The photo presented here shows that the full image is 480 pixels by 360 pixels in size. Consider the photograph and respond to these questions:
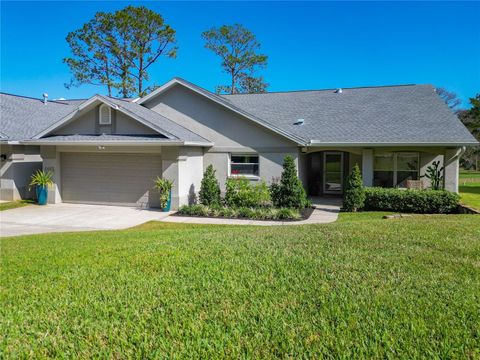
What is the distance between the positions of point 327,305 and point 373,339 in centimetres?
69

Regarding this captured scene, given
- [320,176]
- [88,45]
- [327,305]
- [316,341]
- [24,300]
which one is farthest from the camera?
[88,45]

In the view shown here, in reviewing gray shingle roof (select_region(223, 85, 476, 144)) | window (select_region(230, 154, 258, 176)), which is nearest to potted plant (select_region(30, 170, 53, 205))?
window (select_region(230, 154, 258, 176))

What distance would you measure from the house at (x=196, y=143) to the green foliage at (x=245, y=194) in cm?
125

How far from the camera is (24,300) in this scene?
4.40m

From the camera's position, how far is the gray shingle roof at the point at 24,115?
60.8 ft

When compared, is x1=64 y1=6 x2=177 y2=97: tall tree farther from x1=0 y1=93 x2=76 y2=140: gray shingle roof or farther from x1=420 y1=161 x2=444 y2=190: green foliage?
x1=420 y1=161 x2=444 y2=190: green foliage

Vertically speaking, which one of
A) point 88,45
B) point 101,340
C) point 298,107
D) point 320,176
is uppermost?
point 88,45

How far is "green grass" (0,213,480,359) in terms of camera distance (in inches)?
127

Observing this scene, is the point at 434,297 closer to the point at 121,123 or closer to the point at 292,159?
the point at 292,159

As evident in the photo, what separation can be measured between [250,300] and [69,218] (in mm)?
11208

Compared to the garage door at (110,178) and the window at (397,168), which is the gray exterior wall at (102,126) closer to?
the garage door at (110,178)

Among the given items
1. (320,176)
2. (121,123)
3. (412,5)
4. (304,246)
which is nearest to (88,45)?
(121,123)

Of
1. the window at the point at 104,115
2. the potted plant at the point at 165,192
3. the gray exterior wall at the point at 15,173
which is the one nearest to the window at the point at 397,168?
the potted plant at the point at 165,192

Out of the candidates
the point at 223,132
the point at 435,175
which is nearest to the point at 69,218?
the point at 223,132
